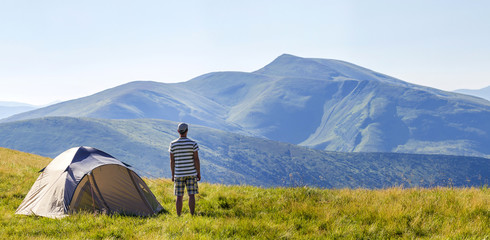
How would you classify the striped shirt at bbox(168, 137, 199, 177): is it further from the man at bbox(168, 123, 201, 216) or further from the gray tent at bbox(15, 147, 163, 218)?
the gray tent at bbox(15, 147, 163, 218)

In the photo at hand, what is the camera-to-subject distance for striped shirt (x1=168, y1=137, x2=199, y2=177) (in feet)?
32.4

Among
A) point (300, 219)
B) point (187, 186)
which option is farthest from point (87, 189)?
point (300, 219)

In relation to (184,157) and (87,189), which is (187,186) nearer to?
(184,157)

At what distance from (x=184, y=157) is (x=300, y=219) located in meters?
3.47

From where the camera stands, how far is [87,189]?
10766 millimetres

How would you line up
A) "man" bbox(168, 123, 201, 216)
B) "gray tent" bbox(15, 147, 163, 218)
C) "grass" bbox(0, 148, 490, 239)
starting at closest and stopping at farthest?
"grass" bbox(0, 148, 490, 239) < "man" bbox(168, 123, 201, 216) < "gray tent" bbox(15, 147, 163, 218)

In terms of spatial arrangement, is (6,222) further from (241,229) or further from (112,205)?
(241,229)

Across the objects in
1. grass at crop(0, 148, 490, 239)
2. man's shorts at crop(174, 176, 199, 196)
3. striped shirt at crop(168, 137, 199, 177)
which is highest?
striped shirt at crop(168, 137, 199, 177)

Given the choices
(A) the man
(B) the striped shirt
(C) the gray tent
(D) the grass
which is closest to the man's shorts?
(A) the man

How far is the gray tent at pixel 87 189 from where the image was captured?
34.5ft

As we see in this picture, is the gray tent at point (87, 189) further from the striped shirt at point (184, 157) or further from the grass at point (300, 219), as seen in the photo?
the striped shirt at point (184, 157)

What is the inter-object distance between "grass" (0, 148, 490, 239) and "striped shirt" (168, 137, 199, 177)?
117 centimetres

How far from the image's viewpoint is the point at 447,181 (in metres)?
12.1

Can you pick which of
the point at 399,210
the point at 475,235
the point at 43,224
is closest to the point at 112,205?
the point at 43,224
